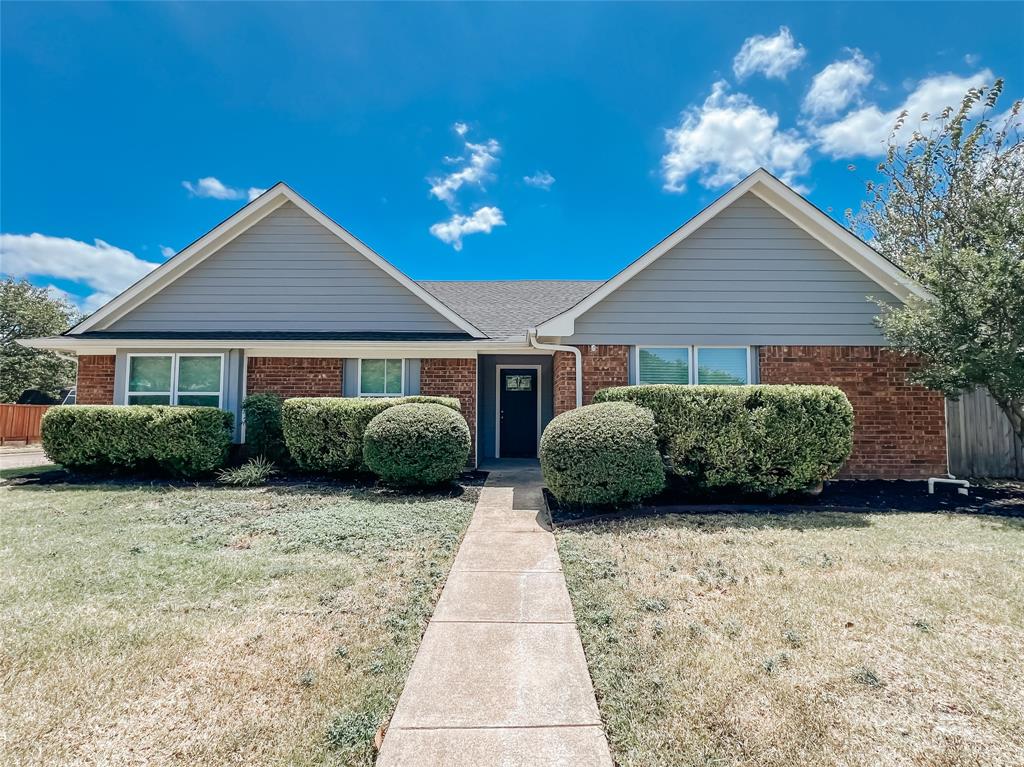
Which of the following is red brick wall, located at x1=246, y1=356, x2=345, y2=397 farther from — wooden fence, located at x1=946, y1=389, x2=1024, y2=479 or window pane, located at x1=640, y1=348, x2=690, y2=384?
wooden fence, located at x1=946, y1=389, x2=1024, y2=479

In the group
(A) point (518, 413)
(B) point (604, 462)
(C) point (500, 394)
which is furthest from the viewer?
(A) point (518, 413)

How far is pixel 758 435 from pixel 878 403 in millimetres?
3900

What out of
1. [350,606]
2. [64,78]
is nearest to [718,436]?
[350,606]

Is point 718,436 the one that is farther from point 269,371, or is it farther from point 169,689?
point 269,371

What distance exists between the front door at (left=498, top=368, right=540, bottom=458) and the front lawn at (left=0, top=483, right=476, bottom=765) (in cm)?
672

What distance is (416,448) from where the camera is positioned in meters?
7.78

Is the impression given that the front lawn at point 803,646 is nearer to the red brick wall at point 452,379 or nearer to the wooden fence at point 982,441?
the wooden fence at point 982,441

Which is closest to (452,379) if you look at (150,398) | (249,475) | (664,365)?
(249,475)

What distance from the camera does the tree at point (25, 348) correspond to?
25.5 metres

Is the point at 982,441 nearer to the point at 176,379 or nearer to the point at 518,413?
the point at 518,413

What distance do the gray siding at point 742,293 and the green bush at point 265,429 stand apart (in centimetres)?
626

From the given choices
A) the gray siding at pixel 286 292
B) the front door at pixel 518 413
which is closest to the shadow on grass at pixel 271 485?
the front door at pixel 518 413

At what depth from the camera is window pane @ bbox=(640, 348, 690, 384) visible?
930 cm

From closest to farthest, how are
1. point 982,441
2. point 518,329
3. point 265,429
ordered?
point 982,441, point 265,429, point 518,329
